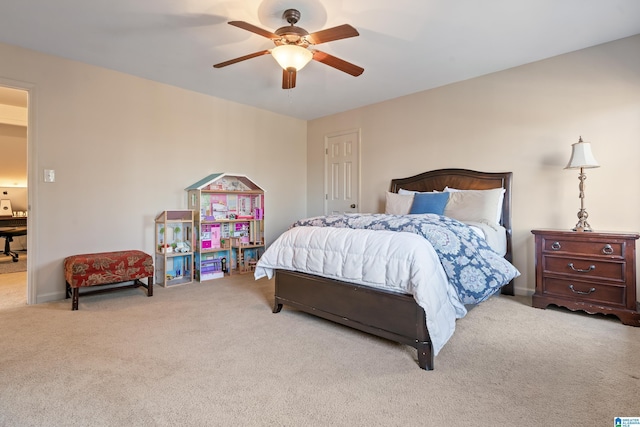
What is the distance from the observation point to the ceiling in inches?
94.2

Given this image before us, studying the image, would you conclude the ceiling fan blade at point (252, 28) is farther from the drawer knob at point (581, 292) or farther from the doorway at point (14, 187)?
the drawer knob at point (581, 292)

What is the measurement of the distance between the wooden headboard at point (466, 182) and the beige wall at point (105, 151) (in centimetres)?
248

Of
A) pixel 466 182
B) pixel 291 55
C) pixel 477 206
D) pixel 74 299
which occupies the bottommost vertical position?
pixel 74 299

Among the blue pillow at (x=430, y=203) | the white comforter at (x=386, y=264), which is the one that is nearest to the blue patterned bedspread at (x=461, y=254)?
the white comforter at (x=386, y=264)

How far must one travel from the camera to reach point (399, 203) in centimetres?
392

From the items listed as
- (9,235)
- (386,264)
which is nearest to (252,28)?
(386,264)

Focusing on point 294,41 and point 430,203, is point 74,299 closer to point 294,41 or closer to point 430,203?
point 294,41

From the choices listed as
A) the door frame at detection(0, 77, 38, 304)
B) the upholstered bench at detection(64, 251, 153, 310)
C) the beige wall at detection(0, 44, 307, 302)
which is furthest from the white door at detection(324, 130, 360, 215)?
the door frame at detection(0, 77, 38, 304)

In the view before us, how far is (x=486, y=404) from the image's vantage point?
4.88 ft

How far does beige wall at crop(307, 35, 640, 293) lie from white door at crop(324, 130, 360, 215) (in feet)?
1.81

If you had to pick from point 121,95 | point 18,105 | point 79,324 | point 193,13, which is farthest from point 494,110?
point 18,105

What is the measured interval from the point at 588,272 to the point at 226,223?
13.2 feet

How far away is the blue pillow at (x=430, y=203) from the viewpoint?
344cm

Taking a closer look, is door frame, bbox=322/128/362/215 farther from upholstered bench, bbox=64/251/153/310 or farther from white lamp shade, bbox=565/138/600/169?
upholstered bench, bbox=64/251/153/310
